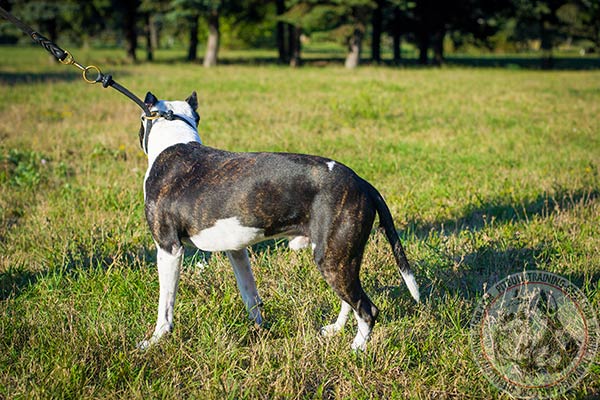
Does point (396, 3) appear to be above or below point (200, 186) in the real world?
above

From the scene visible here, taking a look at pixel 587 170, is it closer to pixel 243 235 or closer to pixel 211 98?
pixel 243 235

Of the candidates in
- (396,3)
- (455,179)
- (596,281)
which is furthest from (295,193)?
(396,3)

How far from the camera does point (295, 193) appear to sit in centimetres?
315

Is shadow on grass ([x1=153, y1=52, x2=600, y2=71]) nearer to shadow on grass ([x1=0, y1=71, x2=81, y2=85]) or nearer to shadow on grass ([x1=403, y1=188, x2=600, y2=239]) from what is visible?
shadow on grass ([x1=0, y1=71, x2=81, y2=85])

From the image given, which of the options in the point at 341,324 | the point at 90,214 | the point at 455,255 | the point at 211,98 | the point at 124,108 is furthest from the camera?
the point at 211,98

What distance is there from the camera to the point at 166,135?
3.71 m

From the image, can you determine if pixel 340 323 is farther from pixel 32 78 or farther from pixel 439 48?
pixel 439 48

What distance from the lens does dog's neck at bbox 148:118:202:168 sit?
366 centimetres

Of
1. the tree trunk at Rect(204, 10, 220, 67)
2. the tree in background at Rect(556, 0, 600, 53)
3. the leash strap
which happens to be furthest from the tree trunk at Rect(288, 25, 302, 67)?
the leash strap

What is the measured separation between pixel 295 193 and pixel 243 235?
42 centimetres

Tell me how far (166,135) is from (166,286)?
3.35 ft

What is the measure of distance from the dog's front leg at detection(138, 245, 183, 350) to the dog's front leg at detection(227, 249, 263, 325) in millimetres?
482

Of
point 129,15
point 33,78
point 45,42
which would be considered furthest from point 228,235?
point 129,15

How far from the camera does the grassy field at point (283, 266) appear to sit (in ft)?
10.5
